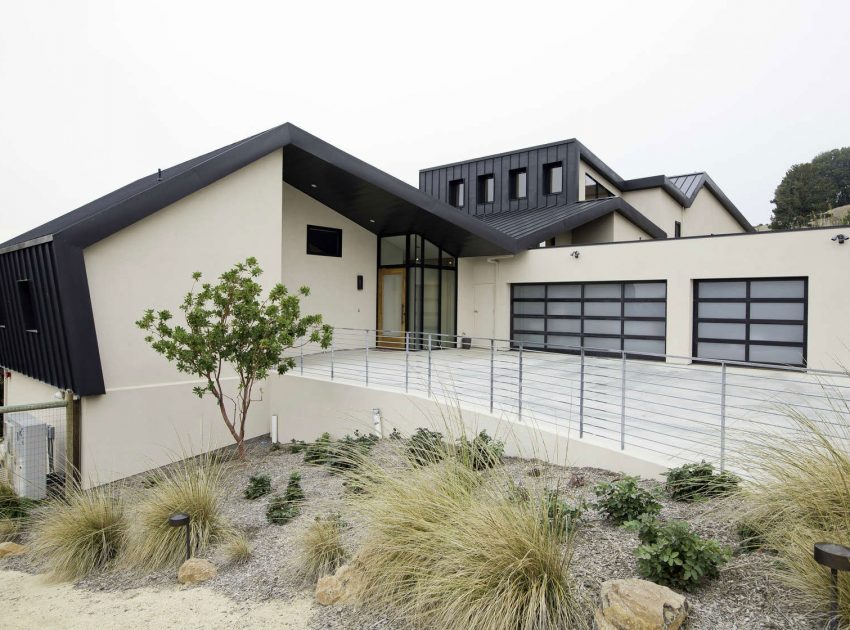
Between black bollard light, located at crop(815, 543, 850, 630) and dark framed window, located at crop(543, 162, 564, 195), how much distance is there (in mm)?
18723

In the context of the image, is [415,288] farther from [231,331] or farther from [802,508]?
[802,508]

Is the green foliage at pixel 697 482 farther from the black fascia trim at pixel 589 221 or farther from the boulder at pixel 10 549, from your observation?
the black fascia trim at pixel 589 221

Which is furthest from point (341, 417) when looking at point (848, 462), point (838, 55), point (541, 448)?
point (838, 55)

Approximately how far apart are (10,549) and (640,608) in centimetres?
640

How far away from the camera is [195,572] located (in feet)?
14.6

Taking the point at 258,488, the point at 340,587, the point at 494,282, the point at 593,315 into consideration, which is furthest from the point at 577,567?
the point at 494,282

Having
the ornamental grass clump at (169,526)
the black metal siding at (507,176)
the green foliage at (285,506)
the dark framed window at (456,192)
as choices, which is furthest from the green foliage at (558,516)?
the dark framed window at (456,192)

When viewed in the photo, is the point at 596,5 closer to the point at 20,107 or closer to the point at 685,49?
the point at 685,49

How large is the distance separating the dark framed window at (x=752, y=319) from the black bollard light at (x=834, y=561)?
34.1ft

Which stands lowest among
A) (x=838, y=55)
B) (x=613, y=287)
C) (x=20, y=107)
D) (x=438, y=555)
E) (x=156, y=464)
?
(x=156, y=464)

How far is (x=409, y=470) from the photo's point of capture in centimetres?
437

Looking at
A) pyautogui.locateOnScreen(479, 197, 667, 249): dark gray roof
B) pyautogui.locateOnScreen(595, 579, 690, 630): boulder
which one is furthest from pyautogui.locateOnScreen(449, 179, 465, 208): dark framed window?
pyautogui.locateOnScreen(595, 579, 690, 630): boulder

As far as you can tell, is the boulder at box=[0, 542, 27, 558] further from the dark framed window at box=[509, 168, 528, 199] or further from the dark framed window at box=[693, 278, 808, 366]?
the dark framed window at box=[509, 168, 528, 199]

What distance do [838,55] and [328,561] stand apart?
38.7m
